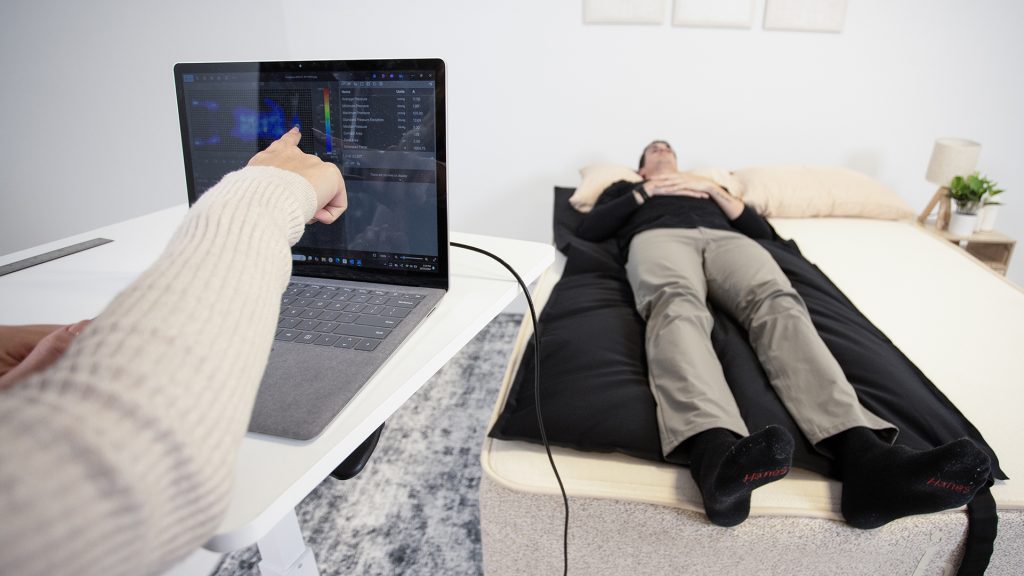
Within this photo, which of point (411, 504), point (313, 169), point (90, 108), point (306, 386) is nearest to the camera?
point (306, 386)

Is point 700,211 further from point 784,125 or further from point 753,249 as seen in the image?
point 784,125

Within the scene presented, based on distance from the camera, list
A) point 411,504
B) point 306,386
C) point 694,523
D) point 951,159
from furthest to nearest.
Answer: point 951,159 → point 411,504 → point 694,523 → point 306,386

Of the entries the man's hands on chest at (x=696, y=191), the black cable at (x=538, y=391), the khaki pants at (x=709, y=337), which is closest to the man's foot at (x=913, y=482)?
the khaki pants at (x=709, y=337)

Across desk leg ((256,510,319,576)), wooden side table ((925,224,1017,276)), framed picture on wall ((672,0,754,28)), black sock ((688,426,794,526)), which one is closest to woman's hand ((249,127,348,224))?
desk leg ((256,510,319,576))

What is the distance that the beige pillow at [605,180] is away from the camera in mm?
2176

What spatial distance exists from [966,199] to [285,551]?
108 inches

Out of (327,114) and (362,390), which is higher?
(327,114)

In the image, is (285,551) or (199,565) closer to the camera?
(285,551)

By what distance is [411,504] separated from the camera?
1.43m

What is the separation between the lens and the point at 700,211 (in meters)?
1.92

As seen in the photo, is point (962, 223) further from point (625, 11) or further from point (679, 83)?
point (625, 11)

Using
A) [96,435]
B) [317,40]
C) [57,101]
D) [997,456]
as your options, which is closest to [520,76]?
[317,40]

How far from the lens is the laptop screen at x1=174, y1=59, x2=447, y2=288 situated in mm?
676

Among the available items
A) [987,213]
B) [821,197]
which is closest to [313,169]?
[821,197]
